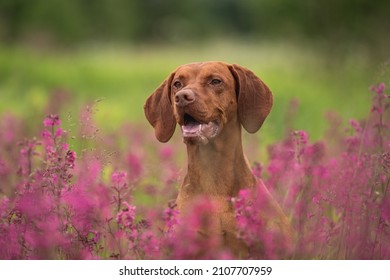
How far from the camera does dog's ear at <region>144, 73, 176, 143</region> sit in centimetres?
480

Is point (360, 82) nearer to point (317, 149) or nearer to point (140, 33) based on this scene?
point (317, 149)

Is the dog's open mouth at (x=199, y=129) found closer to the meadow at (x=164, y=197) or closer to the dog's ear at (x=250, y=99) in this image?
the dog's ear at (x=250, y=99)

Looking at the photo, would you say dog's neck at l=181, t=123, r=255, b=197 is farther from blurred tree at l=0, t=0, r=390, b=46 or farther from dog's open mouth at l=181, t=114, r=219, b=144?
blurred tree at l=0, t=0, r=390, b=46

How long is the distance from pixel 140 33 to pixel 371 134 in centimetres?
4266

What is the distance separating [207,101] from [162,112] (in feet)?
1.97

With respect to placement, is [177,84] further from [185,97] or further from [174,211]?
[174,211]

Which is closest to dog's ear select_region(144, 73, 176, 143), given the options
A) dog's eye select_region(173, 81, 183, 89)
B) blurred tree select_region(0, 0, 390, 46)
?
dog's eye select_region(173, 81, 183, 89)

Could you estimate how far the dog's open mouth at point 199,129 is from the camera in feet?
14.2

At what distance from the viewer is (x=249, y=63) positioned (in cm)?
2206

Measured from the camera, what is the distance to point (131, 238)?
11.6 ft

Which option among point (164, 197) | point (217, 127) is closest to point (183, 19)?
point (164, 197)

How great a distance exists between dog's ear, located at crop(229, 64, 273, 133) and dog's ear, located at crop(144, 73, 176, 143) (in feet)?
1.48

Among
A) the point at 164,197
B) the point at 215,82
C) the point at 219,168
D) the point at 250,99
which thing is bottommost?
the point at 164,197

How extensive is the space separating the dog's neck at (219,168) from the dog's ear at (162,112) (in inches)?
11.6
